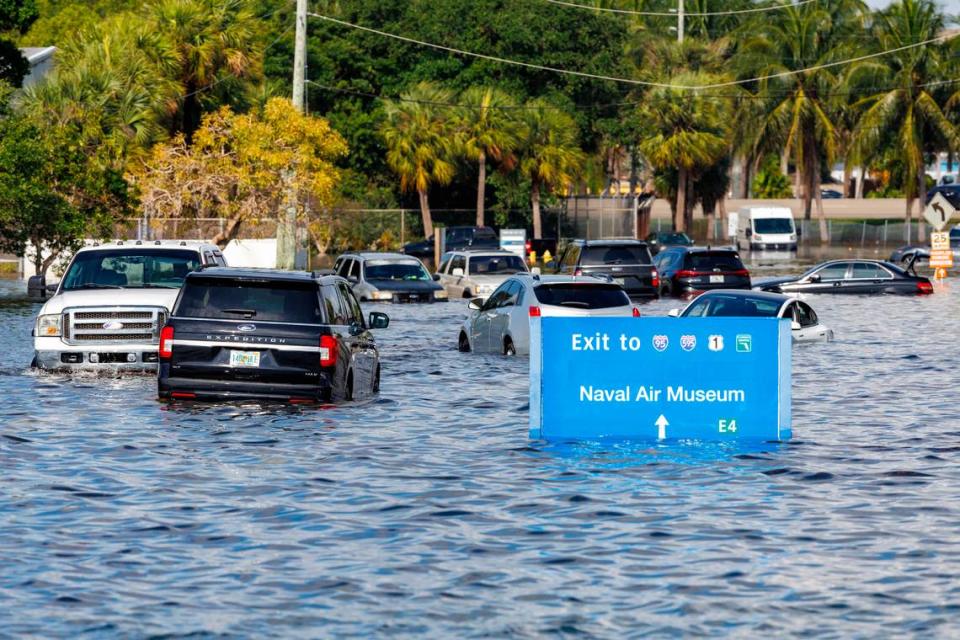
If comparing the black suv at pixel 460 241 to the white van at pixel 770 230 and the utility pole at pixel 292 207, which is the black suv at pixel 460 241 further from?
the white van at pixel 770 230

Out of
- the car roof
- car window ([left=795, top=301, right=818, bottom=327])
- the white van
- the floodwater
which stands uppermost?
the white van

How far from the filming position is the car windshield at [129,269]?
23.2 metres

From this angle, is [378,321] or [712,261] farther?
[712,261]

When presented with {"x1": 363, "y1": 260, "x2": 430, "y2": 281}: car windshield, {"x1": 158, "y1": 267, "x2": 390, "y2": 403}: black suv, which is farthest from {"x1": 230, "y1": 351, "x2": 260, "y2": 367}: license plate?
{"x1": 363, "y1": 260, "x2": 430, "y2": 281}: car windshield

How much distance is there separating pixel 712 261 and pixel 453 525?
35.2 m

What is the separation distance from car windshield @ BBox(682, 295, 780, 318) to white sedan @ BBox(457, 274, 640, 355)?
271 cm

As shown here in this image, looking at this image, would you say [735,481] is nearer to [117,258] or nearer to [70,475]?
[70,475]

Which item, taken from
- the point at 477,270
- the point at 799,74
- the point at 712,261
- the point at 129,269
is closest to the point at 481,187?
the point at 799,74

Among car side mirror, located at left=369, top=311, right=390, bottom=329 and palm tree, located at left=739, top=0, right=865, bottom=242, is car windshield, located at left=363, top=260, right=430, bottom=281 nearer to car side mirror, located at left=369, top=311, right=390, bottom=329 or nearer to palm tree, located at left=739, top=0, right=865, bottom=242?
car side mirror, located at left=369, top=311, right=390, bottom=329

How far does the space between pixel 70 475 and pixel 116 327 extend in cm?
728

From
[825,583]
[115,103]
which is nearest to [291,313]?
[825,583]

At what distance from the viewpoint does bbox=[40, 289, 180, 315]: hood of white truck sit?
2200 centimetres

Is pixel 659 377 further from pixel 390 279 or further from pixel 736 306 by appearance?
pixel 390 279

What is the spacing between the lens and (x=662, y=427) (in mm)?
16500
